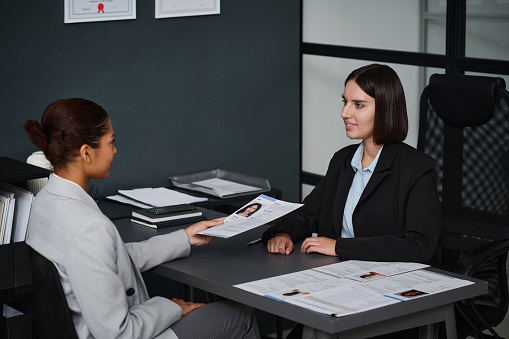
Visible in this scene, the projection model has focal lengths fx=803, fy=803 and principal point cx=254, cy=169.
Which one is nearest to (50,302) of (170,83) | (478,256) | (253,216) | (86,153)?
(86,153)

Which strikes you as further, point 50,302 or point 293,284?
point 293,284

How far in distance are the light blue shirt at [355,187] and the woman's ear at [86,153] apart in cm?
101

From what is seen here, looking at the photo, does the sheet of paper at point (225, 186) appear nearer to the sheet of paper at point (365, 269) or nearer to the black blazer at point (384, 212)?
the black blazer at point (384, 212)

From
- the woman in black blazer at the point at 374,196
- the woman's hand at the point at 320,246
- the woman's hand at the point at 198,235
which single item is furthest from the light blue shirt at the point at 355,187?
the woman's hand at the point at 198,235

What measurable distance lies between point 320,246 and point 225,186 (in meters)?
1.21

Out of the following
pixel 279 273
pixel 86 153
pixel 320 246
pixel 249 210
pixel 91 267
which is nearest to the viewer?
pixel 91 267

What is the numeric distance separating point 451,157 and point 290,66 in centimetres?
141

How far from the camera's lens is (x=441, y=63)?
3520 mm

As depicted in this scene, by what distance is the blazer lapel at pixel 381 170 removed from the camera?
270cm

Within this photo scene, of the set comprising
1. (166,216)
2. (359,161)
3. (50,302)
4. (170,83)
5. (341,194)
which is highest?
(170,83)

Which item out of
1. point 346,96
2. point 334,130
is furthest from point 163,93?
point 346,96

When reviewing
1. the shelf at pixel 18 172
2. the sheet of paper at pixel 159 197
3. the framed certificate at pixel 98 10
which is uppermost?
the framed certificate at pixel 98 10

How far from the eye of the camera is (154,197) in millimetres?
3426

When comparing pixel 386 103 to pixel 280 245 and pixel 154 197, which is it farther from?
pixel 154 197
